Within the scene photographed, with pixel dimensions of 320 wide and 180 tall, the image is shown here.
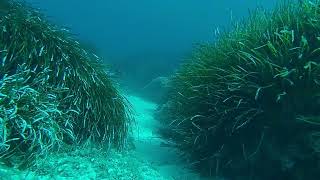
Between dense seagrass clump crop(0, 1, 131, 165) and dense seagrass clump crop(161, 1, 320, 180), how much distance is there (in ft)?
3.87

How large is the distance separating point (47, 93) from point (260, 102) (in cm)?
274

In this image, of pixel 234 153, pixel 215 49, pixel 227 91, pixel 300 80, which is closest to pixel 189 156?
pixel 234 153

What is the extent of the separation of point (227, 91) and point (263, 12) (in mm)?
1671

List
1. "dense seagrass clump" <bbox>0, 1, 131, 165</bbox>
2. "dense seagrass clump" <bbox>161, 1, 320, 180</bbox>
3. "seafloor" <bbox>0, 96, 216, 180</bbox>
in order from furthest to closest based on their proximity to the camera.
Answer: "dense seagrass clump" <bbox>161, 1, 320, 180</bbox> → "seafloor" <bbox>0, 96, 216, 180</bbox> → "dense seagrass clump" <bbox>0, 1, 131, 165</bbox>

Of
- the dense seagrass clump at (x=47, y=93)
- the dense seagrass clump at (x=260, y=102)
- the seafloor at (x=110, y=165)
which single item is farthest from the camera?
the dense seagrass clump at (x=260, y=102)

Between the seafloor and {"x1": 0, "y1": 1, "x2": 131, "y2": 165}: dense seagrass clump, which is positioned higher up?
{"x1": 0, "y1": 1, "x2": 131, "y2": 165}: dense seagrass clump

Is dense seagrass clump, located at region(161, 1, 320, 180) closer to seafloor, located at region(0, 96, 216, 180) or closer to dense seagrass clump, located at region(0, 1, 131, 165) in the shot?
seafloor, located at region(0, 96, 216, 180)

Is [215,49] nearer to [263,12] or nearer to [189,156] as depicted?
[263,12]

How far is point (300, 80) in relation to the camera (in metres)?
5.45

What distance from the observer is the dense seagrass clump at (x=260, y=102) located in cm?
545

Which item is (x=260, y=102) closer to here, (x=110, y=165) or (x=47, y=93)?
(x=110, y=165)

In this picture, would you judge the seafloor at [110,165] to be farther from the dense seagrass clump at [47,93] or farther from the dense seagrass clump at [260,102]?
the dense seagrass clump at [260,102]

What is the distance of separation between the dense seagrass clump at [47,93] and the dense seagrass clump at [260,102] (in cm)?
118

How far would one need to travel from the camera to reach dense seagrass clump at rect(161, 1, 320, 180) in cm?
545
